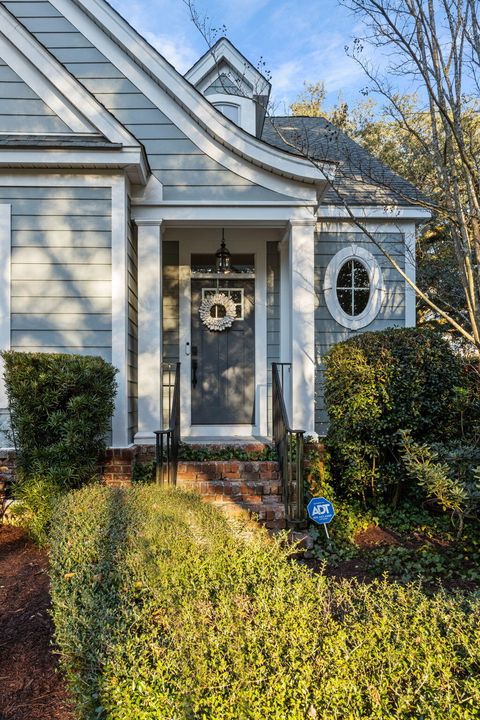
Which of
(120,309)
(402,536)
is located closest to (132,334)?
(120,309)

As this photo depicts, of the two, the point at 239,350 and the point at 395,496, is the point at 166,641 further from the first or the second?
the point at 239,350

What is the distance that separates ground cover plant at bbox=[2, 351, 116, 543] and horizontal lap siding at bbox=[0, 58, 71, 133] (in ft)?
8.64

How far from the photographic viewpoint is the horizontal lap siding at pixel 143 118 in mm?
5547

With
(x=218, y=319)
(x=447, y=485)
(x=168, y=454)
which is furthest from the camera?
(x=218, y=319)

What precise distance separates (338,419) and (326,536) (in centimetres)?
115

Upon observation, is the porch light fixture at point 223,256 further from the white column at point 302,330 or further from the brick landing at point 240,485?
the brick landing at point 240,485

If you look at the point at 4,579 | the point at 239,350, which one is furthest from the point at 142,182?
the point at 4,579

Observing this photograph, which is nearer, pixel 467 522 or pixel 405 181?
pixel 467 522

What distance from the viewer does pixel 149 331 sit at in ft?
17.7

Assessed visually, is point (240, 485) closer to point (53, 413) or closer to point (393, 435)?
point (393, 435)

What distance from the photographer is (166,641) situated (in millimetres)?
1638

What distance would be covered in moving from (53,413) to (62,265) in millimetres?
1731

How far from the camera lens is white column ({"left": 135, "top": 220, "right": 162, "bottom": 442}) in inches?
208

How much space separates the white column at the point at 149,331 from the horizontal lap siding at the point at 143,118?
62 centimetres
